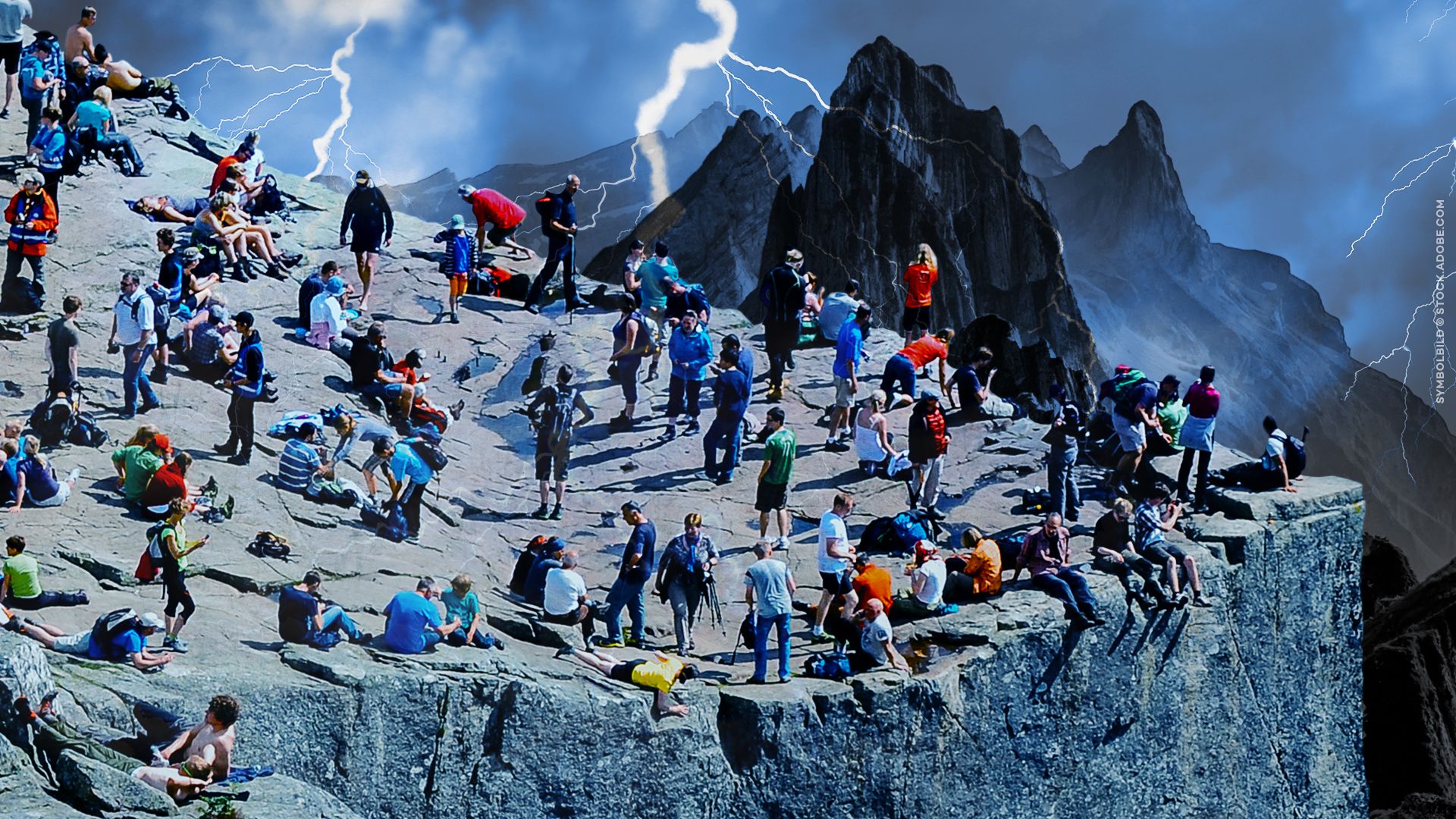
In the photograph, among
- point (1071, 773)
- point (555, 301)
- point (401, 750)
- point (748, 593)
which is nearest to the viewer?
point (401, 750)

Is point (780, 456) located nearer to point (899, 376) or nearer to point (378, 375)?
point (899, 376)

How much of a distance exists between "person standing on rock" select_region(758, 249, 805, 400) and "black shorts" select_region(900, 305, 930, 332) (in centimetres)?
204

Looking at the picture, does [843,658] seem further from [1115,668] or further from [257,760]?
[257,760]

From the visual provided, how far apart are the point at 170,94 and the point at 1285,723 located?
20.2m

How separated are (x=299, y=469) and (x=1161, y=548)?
9.86m

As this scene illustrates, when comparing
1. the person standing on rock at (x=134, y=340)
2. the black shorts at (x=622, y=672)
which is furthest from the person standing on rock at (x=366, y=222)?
the black shorts at (x=622, y=672)

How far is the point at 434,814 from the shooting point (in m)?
14.0

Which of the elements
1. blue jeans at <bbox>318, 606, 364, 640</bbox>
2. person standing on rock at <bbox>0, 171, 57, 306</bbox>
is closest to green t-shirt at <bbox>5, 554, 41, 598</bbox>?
blue jeans at <bbox>318, 606, 364, 640</bbox>

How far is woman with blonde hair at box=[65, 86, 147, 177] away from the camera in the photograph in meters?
23.0

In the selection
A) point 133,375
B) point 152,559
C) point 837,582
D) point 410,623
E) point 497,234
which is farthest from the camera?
point 497,234

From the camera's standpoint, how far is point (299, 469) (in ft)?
54.5

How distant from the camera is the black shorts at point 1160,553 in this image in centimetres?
1812

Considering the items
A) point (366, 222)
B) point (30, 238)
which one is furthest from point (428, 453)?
point (30, 238)

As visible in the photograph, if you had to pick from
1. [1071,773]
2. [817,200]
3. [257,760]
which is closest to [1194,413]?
[1071,773]
